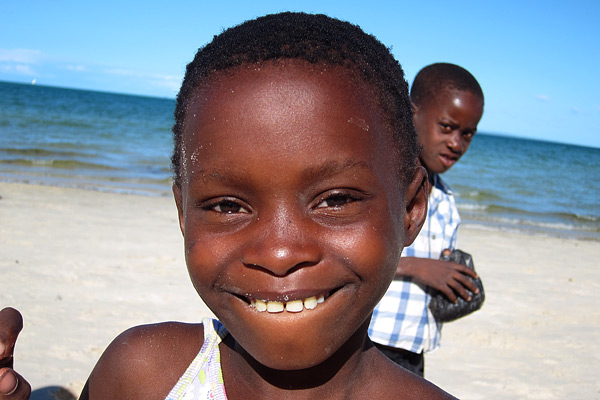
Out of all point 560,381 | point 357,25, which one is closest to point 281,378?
point 357,25

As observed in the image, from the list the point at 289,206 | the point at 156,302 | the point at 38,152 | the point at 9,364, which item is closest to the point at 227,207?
the point at 289,206

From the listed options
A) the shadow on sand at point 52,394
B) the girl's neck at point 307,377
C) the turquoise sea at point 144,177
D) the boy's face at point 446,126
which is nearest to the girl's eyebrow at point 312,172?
the girl's neck at point 307,377

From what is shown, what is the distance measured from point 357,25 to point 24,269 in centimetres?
505

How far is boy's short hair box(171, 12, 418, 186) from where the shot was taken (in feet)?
4.19

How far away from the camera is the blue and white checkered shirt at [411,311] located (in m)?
2.90

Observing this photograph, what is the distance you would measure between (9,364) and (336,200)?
0.90 m

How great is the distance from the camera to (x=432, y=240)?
2.98 meters

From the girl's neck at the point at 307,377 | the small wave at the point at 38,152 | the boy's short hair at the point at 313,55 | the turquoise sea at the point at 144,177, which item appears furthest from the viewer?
the small wave at the point at 38,152

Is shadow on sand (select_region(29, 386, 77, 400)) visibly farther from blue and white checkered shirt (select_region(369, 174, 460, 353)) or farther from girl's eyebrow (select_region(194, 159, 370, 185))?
girl's eyebrow (select_region(194, 159, 370, 185))

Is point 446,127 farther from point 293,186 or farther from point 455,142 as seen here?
point 293,186

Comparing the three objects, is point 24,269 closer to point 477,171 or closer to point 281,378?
point 281,378

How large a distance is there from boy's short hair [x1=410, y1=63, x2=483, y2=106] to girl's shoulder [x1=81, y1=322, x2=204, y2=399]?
80.6 inches

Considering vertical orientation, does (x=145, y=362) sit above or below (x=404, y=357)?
above

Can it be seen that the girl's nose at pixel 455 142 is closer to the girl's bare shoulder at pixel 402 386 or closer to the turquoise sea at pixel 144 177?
the girl's bare shoulder at pixel 402 386
